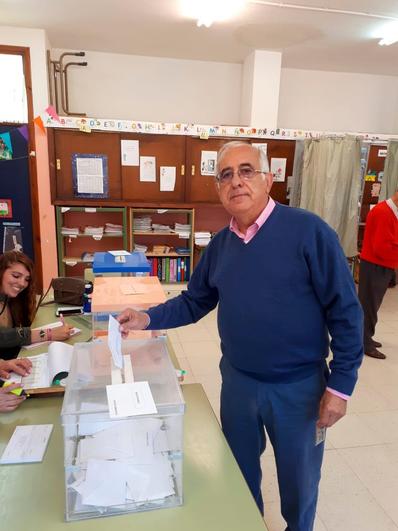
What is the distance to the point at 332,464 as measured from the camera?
7.19ft

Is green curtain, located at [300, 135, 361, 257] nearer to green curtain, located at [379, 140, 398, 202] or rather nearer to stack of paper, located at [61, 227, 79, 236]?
green curtain, located at [379, 140, 398, 202]

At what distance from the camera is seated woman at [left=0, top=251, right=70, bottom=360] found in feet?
6.61

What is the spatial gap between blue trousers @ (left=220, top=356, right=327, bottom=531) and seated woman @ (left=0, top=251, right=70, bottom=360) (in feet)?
3.48

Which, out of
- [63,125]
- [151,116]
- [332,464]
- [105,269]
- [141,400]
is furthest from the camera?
[151,116]

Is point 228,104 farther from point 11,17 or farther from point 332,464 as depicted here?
point 332,464

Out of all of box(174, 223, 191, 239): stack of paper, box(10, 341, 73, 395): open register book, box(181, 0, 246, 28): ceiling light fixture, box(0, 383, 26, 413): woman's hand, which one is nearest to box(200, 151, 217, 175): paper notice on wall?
box(174, 223, 191, 239): stack of paper

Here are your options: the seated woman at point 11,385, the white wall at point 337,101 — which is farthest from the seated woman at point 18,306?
the white wall at point 337,101

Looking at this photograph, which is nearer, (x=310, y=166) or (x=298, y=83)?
(x=310, y=166)

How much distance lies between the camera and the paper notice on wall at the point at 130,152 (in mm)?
4691

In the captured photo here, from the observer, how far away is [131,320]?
1.41 meters

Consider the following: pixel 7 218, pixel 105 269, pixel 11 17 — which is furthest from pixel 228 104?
pixel 105 269

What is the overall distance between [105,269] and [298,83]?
4.55 m

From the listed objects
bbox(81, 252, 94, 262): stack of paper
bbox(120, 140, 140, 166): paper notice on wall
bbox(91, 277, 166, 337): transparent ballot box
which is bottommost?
bbox(81, 252, 94, 262): stack of paper

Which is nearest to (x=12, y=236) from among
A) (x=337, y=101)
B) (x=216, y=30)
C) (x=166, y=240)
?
(x=166, y=240)
